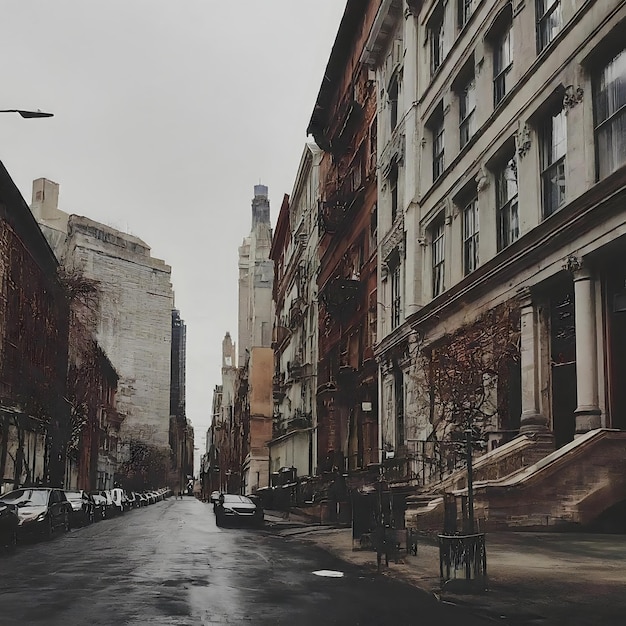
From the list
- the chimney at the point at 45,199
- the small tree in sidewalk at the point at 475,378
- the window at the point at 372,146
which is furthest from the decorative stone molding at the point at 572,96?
the chimney at the point at 45,199

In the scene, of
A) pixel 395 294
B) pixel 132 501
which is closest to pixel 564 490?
pixel 395 294

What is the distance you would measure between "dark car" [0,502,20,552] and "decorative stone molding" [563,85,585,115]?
1793 cm

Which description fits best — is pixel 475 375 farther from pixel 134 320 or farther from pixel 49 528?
pixel 134 320

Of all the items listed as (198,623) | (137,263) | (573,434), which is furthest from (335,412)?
(137,263)

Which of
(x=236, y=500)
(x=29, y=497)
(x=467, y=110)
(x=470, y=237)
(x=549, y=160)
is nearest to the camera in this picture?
(x=549, y=160)

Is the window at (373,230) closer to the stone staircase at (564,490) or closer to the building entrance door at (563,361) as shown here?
the building entrance door at (563,361)

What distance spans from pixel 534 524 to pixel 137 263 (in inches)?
4207

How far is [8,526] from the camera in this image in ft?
85.6

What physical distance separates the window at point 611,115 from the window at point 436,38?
13478 millimetres

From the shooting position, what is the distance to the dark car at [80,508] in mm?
39125

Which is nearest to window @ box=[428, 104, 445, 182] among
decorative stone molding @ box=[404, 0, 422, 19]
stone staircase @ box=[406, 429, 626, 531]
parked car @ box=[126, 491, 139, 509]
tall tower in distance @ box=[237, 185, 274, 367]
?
decorative stone molding @ box=[404, 0, 422, 19]

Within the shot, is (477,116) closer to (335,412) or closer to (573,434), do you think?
(573,434)

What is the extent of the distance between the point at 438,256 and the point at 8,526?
55.5ft

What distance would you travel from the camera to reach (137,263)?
122 meters
